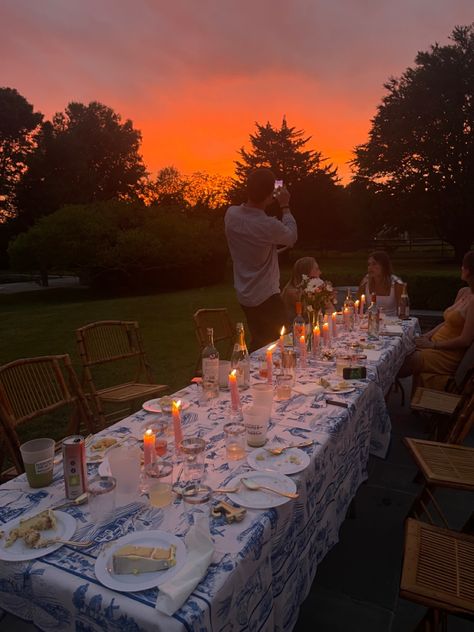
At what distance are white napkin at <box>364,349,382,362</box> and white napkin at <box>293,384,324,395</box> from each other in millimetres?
866

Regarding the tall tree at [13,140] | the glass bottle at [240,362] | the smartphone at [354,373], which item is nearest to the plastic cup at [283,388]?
the glass bottle at [240,362]

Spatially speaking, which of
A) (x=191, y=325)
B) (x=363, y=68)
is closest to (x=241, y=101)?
(x=363, y=68)

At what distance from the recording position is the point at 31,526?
4.31 feet

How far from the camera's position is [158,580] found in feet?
3.59

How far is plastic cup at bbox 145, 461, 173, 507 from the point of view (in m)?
1.44

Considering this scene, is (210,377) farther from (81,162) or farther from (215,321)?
(81,162)

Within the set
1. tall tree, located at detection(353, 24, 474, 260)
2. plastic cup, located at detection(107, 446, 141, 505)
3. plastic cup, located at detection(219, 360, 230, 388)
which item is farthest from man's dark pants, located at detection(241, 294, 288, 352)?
tall tree, located at detection(353, 24, 474, 260)

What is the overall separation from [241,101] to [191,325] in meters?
5.90

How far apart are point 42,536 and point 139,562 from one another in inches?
14.4

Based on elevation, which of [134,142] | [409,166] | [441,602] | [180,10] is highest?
[134,142]

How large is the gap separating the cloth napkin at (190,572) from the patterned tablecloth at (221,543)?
23 mm

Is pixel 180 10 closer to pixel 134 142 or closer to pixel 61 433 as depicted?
pixel 61 433

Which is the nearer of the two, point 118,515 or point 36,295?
point 118,515

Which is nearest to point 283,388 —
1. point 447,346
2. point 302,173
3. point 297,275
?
point 447,346
